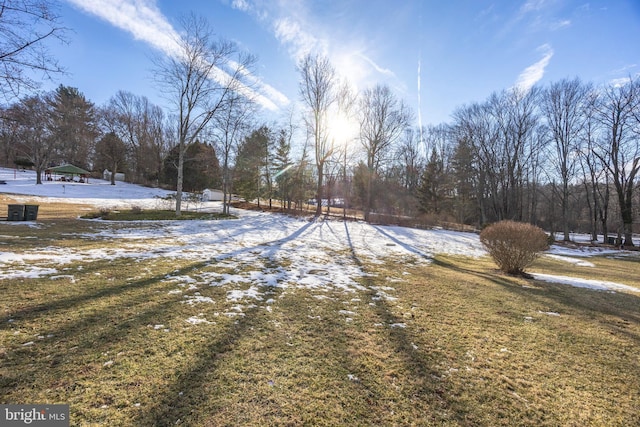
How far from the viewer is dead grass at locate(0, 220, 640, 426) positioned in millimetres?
2051

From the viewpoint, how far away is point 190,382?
226cm

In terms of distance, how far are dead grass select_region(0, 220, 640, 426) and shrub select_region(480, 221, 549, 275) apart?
2.53m

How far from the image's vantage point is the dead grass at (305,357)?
2051 millimetres

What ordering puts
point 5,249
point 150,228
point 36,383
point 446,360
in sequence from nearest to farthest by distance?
point 36,383 → point 446,360 → point 5,249 → point 150,228

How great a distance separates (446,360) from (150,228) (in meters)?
11.5

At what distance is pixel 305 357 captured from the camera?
278 cm

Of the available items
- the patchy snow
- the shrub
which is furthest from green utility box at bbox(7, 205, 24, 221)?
the patchy snow

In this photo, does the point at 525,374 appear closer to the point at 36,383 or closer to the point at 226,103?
the point at 36,383

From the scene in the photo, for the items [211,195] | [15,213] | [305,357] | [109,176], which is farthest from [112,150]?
[305,357]

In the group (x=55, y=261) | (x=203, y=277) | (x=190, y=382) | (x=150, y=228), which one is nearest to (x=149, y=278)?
(x=203, y=277)

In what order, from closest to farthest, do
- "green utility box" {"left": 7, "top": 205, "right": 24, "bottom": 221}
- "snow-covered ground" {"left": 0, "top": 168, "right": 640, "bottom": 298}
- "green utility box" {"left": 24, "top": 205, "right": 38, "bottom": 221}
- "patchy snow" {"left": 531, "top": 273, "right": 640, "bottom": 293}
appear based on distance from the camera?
"snow-covered ground" {"left": 0, "top": 168, "right": 640, "bottom": 298} < "patchy snow" {"left": 531, "top": 273, "right": 640, "bottom": 293} < "green utility box" {"left": 7, "top": 205, "right": 24, "bottom": 221} < "green utility box" {"left": 24, "top": 205, "right": 38, "bottom": 221}

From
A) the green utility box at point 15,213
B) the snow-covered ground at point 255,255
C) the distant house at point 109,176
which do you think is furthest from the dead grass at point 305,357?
the distant house at point 109,176

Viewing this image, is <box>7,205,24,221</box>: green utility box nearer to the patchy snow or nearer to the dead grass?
the dead grass

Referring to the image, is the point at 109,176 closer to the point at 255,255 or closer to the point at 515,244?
the point at 255,255
